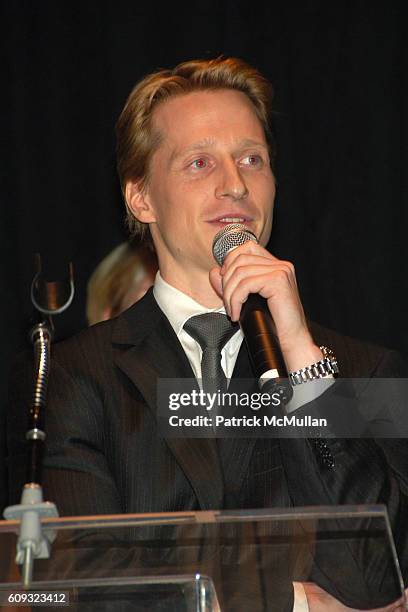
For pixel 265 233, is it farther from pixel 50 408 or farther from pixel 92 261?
pixel 92 261

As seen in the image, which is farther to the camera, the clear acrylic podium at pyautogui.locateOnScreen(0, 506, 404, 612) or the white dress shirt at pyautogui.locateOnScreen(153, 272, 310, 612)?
the white dress shirt at pyautogui.locateOnScreen(153, 272, 310, 612)

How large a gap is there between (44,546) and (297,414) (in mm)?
686

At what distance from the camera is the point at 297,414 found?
1708 mm

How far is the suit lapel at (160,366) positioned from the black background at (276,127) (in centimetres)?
106

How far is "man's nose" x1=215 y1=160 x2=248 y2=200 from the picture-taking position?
2080mm

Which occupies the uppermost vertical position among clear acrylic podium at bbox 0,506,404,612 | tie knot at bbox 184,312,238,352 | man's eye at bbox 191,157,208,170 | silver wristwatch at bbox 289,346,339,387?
man's eye at bbox 191,157,208,170

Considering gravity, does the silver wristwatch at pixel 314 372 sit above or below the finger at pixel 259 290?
below

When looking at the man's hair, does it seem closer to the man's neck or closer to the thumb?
the man's neck

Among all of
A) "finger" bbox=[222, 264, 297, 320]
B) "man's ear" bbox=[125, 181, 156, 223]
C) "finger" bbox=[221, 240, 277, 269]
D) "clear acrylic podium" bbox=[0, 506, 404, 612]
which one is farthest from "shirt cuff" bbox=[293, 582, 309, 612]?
"man's ear" bbox=[125, 181, 156, 223]

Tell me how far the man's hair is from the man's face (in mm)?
26

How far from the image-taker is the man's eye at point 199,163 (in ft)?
7.10

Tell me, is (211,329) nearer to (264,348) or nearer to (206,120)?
(206,120)

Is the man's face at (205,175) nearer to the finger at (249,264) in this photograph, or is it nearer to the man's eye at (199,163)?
the man's eye at (199,163)

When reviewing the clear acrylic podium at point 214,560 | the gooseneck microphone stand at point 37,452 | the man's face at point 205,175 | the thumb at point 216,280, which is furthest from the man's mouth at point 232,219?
the clear acrylic podium at point 214,560
